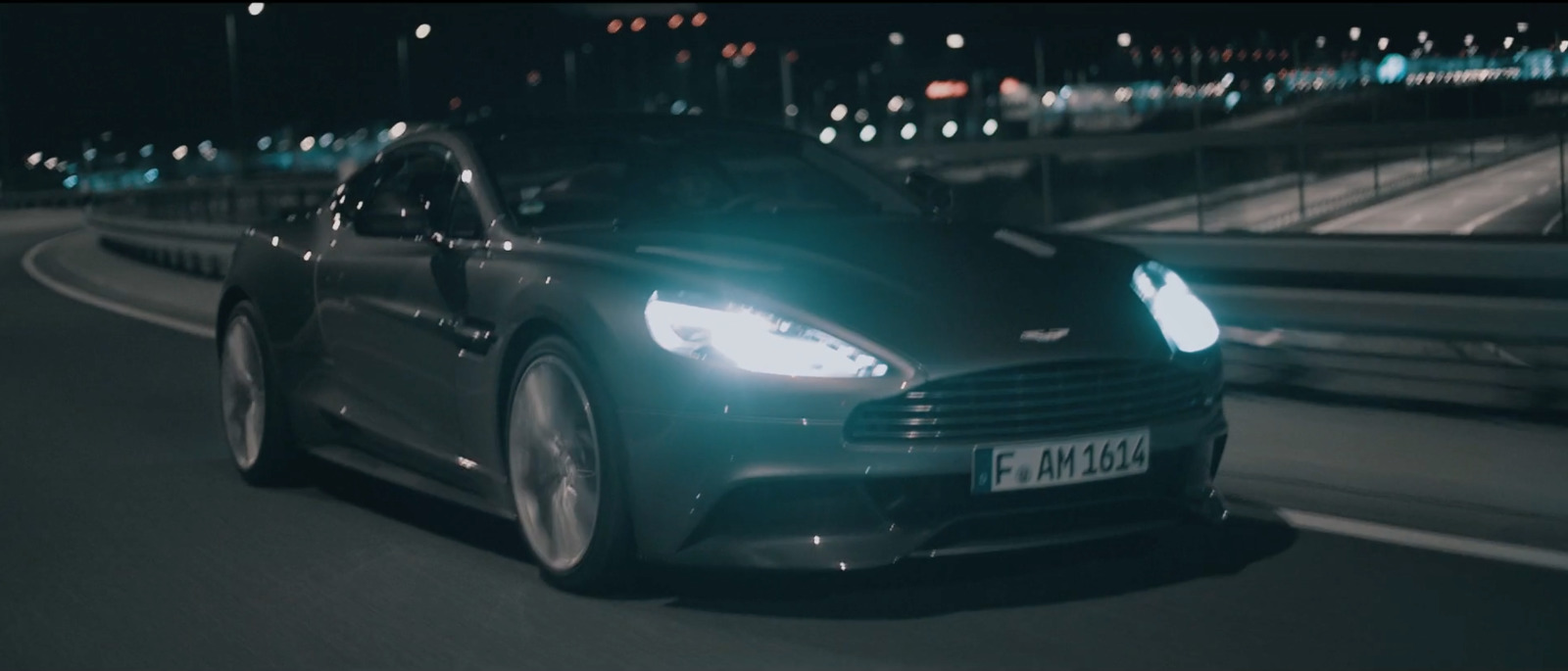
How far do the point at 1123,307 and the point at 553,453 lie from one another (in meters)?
1.65

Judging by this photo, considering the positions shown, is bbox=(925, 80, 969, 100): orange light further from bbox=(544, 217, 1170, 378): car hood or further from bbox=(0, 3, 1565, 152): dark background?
bbox=(544, 217, 1170, 378): car hood

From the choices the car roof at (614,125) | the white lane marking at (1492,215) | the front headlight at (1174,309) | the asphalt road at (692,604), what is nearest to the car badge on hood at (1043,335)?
the front headlight at (1174,309)

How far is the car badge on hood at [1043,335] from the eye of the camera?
602cm

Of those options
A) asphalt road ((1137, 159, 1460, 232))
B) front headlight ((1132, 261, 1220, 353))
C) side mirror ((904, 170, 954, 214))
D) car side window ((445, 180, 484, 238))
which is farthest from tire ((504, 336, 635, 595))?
asphalt road ((1137, 159, 1460, 232))

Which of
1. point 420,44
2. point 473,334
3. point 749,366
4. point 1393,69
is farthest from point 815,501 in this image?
point 420,44

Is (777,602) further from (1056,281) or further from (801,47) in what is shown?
(801,47)

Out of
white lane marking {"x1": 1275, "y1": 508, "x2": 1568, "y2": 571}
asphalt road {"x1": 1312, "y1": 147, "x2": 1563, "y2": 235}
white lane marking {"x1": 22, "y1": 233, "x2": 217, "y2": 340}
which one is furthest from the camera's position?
white lane marking {"x1": 22, "y1": 233, "x2": 217, "y2": 340}

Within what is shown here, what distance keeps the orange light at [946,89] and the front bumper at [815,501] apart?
49.1ft

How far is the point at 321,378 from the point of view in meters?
8.25

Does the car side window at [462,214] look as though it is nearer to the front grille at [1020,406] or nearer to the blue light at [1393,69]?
the front grille at [1020,406]

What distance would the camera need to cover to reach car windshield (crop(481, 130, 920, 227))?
7.41 metres

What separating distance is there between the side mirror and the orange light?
12898mm

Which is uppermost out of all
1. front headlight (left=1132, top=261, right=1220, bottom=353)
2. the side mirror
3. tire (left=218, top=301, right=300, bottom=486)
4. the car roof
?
the car roof

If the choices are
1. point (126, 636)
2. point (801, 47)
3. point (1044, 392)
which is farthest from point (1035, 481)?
point (801, 47)
